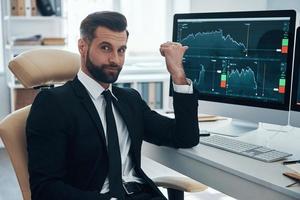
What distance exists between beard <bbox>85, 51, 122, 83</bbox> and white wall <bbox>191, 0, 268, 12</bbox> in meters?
3.64

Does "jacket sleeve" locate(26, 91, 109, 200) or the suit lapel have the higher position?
the suit lapel

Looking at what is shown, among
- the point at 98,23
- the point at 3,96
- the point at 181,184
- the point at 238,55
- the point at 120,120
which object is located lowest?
the point at 3,96

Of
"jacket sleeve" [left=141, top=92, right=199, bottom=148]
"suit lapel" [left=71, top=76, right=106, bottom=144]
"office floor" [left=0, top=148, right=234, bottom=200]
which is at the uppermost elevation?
"suit lapel" [left=71, top=76, right=106, bottom=144]

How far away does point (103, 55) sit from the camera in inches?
62.4

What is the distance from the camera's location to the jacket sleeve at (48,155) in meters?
1.40

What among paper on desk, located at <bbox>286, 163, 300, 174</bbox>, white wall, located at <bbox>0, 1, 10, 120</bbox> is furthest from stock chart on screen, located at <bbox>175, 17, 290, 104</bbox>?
white wall, located at <bbox>0, 1, 10, 120</bbox>

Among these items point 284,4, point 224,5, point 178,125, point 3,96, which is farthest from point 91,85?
point 284,4

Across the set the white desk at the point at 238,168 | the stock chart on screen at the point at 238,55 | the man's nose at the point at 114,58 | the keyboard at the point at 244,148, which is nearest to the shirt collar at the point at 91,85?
the man's nose at the point at 114,58

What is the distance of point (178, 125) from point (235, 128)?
0.47 meters

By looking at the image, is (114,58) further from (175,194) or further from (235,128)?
(235,128)

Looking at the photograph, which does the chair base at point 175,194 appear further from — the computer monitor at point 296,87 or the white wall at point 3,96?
the white wall at point 3,96

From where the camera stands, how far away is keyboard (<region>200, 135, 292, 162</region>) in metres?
1.59

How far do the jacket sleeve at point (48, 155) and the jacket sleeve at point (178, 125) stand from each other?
1.39ft

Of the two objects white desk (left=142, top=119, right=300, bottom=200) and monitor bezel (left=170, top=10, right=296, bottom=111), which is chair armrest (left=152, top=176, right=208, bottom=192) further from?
monitor bezel (left=170, top=10, right=296, bottom=111)
